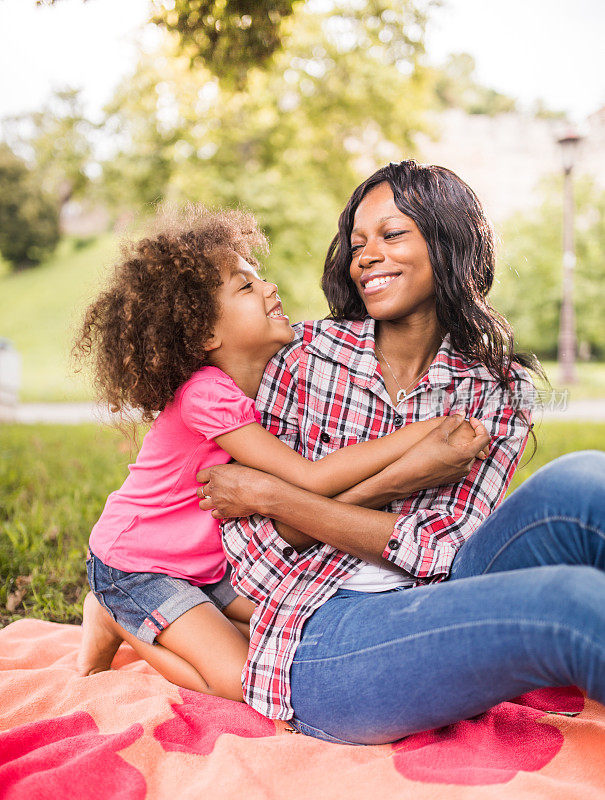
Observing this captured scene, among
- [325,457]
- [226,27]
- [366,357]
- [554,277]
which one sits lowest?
[325,457]

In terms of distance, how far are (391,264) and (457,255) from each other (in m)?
0.23

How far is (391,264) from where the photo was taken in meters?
2.29

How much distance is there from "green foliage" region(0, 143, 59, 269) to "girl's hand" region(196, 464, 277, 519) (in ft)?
88.4

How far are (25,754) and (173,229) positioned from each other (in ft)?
5.40

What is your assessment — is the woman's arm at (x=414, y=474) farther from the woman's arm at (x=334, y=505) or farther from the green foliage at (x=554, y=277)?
the green foliage at (x=554, y=277)

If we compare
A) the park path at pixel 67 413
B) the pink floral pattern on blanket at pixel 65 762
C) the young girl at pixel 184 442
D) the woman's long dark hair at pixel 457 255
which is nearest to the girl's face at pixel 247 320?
the young girl at pixel 184 442

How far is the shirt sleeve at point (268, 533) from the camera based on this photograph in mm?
2105

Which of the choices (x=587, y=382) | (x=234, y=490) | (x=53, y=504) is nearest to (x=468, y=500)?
(x=234, y=490)

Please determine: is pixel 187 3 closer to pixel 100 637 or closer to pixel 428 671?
pixel 100 637

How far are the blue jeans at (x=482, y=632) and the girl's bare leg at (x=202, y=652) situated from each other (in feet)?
0.88

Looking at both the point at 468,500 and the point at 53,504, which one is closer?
the point at 468,500

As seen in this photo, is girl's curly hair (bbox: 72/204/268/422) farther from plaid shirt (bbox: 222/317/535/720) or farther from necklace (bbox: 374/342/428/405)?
necklace (bbox: 374/342/428/405)

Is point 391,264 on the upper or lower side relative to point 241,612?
upper

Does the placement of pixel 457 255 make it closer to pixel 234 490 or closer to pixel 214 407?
pixel 214 407
